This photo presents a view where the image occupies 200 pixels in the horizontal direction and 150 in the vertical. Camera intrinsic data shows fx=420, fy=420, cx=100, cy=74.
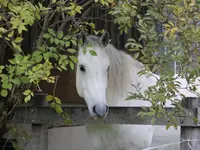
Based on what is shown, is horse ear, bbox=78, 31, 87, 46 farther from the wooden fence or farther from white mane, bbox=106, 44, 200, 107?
the wooden fence

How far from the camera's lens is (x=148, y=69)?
8.91 ft

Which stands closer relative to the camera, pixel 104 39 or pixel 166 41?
pixel 166 41

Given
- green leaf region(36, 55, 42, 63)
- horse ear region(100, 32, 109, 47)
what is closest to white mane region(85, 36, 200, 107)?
horse ear region(100, 32, 109, 47)

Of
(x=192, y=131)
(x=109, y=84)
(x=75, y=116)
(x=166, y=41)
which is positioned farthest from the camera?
(x=109, y=84)

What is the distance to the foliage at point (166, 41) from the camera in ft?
8.56

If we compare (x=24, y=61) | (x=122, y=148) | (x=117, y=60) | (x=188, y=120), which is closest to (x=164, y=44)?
(x=188, y=120)

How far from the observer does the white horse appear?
11.3 ft

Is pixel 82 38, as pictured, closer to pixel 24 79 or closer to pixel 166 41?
pixel 166 41

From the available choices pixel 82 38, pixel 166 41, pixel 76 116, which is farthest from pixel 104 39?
pixel 166 41

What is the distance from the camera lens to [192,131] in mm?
3059

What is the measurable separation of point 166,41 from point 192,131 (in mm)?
746

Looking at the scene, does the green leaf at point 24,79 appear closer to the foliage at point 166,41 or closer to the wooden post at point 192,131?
the foliage at point 166,41

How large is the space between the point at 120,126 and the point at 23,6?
184 centimetres

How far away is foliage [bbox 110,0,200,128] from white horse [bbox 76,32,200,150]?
2.25 feet
